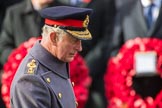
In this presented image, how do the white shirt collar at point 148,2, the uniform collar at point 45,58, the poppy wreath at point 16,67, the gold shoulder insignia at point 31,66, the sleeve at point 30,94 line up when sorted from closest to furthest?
the sleeve at point 30,94
the gold shoulder insignia at point 31,66
the uniform collar at point 45,58
the poppy wreath at point 16,67
the white shirt collar at point 148,2

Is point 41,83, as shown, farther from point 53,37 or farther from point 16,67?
point 16,67

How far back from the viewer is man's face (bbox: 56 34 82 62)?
4.75m

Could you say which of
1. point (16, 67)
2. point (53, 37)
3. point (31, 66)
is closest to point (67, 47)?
point (53, 37)

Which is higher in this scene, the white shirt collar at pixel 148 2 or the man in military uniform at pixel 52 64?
the man in military uniform at pixel 52 64

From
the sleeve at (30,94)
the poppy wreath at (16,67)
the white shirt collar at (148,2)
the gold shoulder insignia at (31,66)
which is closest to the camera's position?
the sleeve at (30,94)

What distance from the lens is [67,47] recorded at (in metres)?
4.75

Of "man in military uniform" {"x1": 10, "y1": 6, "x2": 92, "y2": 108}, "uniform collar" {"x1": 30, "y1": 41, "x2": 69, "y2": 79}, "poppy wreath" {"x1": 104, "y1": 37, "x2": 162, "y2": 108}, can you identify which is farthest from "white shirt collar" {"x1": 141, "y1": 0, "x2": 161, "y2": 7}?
"uniform collar" {"x1": 30, "y1": 41, "x2": 69, "y2": 79}

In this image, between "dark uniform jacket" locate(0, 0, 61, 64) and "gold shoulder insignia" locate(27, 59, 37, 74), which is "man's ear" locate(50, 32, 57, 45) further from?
"dark uniform jacket" locate(0, 0, 61, 64)

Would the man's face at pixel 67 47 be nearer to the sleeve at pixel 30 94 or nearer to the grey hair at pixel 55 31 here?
the grey hair at pixel 55 31

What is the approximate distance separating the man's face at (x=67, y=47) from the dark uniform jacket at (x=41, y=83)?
0.09 m

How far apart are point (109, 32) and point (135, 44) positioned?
0.77 metres

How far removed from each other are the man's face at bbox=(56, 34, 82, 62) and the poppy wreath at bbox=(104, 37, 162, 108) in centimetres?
223

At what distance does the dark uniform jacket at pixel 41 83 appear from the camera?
4617 millimetres

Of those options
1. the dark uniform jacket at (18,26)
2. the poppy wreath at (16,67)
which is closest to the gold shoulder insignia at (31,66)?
the poppy wreath at (16,67)
